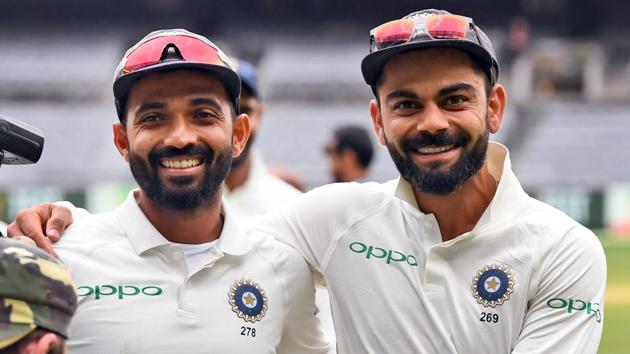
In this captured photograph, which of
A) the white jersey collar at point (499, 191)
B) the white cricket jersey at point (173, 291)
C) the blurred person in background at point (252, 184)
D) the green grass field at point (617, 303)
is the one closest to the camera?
the white cricket jersey at point (173, 291)

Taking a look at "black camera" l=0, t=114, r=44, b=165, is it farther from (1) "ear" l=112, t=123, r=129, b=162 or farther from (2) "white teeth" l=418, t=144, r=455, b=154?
(2) "white teeth" l=418, t=144, r=455, b=154

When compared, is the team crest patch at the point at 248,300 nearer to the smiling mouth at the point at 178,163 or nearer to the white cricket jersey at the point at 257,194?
the smiling mouth at the point at 178,163

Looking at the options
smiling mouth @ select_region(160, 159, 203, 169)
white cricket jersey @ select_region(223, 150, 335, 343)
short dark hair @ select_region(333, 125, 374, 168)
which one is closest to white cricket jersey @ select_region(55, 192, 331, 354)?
smiling mouth @ select_region(160, 159, 203, 169)

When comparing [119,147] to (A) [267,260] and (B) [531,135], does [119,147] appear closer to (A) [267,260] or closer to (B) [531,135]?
(A) [267,260]

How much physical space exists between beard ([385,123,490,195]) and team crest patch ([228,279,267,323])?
0.53 metres

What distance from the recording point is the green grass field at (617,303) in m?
10.9

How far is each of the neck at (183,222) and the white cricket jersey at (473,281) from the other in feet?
1.25

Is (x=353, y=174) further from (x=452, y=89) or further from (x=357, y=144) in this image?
(x=452, y=89)


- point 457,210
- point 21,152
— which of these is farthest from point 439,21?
point 21,152

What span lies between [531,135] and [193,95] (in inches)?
961

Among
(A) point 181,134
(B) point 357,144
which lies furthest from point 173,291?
(B) point 357,144

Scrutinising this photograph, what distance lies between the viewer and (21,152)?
293 centimetres

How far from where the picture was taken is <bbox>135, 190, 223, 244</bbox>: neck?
10.6 ft

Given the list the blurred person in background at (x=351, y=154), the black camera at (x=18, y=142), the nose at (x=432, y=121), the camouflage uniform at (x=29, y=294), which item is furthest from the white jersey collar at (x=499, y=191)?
the blurred person in background at (x=351, y=154)
